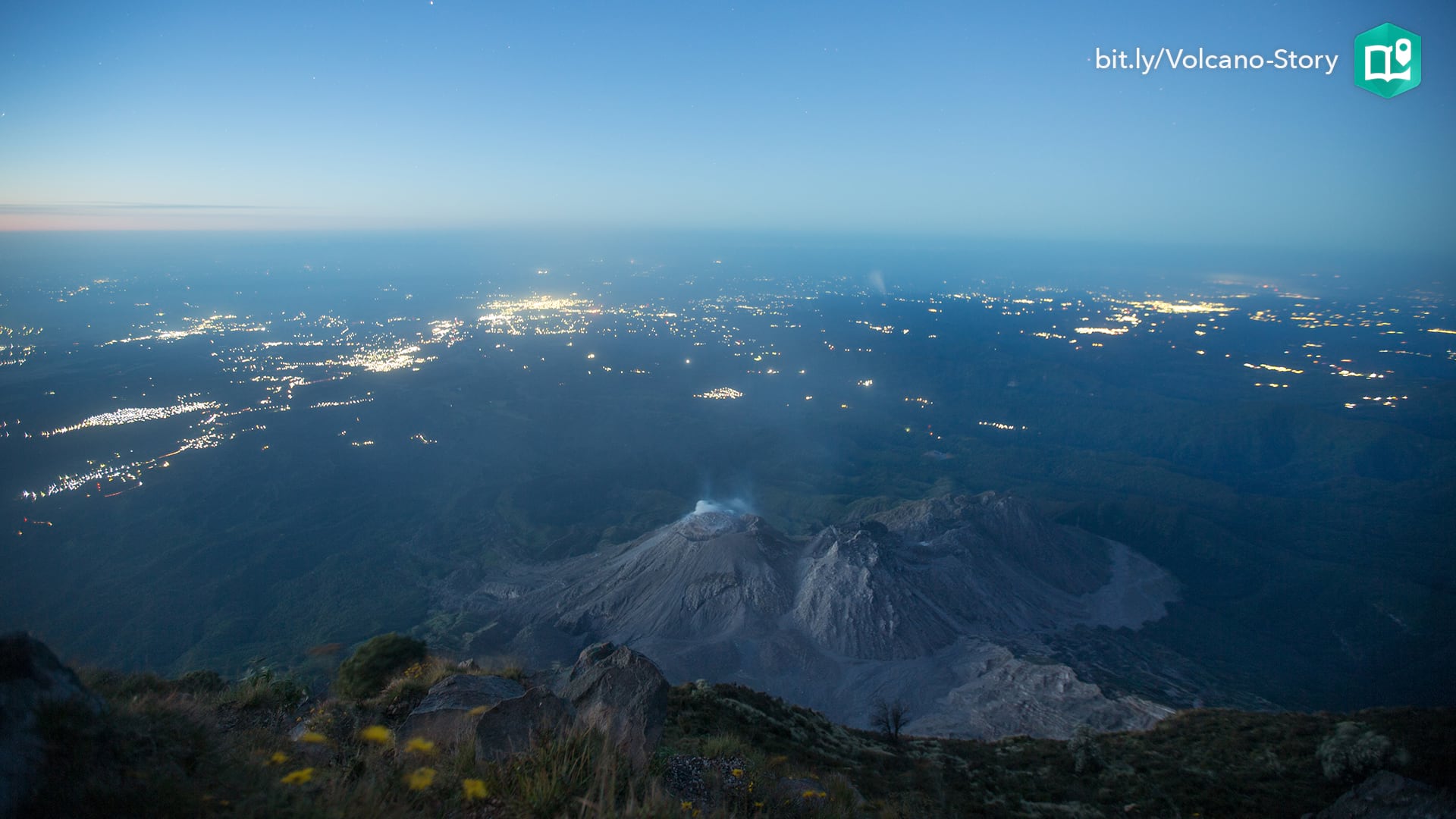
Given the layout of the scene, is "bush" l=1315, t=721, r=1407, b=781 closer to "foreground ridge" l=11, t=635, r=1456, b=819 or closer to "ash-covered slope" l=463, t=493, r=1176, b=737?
"foreground ridge" l=11, t=635, r=1456, b=819

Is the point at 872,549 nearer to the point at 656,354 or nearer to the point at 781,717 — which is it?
the point at 781,717

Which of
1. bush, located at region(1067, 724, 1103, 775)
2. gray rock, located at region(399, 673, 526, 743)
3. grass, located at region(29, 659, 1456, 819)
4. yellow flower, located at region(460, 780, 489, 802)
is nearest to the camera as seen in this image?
grass, located at region(29, 659, 1456, 819)

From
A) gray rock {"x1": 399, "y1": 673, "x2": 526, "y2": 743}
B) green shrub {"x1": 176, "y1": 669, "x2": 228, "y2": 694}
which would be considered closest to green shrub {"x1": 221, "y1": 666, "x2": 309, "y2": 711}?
green shrub {"x1": 176, "y1": 669, "x2": 228, "y2": 694}

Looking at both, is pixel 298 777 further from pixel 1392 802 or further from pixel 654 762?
pixel 1392 802

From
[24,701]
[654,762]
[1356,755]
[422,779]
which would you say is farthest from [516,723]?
[1356,755]

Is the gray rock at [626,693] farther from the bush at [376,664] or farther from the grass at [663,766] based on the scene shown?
the bush at [376,664]

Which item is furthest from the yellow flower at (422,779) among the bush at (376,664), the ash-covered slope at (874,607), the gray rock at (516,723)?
the ash-covered slope at (874,607)

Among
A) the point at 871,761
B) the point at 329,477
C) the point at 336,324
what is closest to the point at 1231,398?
the point at 871,761
